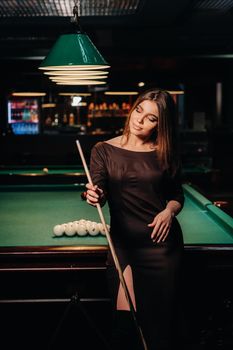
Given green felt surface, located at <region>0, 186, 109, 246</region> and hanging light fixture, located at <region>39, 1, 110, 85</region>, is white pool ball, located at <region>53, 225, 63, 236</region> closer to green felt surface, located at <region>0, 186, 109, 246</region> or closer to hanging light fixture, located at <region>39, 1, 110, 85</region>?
green felt surface, located at <region>0, 186, 109, 246</region>

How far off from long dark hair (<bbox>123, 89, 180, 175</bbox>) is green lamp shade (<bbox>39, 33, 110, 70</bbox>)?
1.75ft

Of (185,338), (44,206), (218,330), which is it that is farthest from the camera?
(44,206)

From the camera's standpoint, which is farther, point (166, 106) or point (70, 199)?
point (70, 199)

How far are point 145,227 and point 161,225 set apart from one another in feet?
0.35

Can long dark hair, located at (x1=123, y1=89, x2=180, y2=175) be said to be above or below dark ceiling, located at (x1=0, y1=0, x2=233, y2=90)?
below

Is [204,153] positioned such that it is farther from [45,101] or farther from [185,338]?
[185,338]

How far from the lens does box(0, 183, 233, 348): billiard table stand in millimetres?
2869

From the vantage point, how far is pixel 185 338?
8.88 feet

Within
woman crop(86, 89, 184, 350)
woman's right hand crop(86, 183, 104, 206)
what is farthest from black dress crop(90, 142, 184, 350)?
woman's right hand crop(86, 183, 104, 206)

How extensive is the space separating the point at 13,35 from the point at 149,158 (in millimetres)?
6658

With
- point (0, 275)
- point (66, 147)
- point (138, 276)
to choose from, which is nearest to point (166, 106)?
point (138, 276)

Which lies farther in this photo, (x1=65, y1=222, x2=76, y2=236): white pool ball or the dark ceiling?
the dark ceiling

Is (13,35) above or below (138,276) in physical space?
above

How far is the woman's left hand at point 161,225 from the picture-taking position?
2.31 meters
